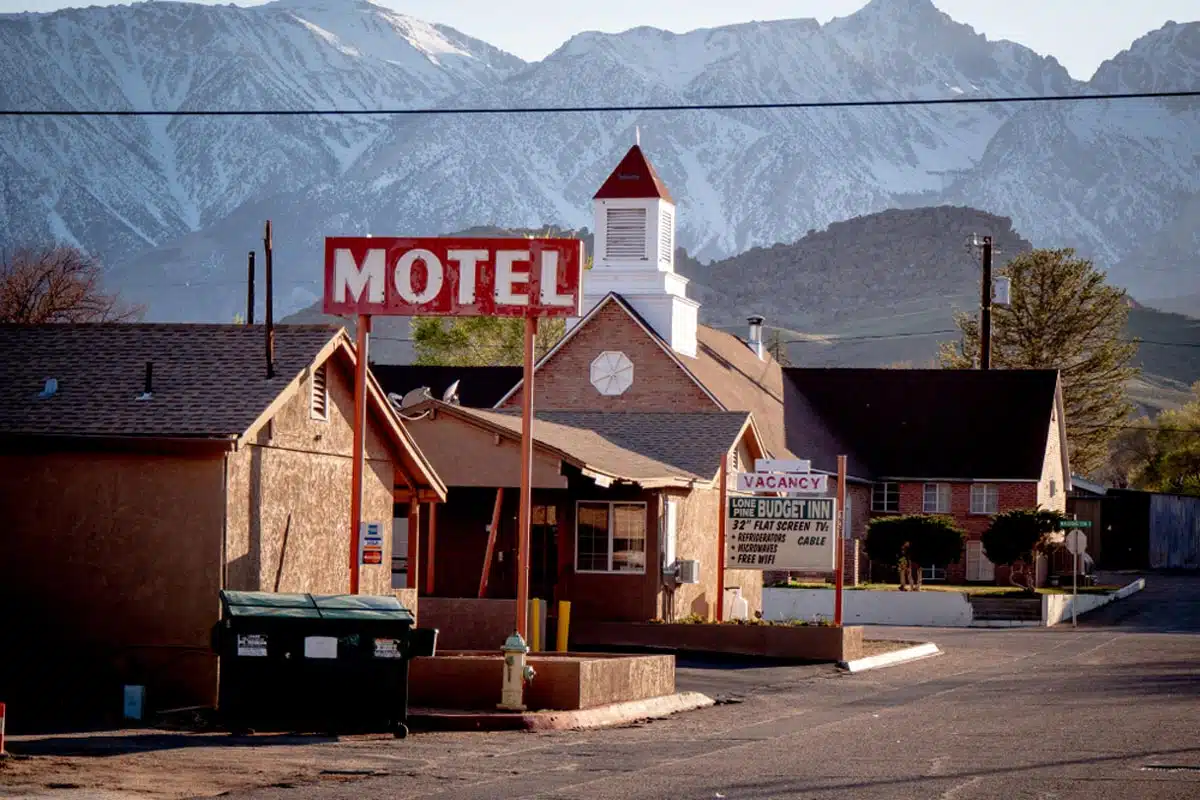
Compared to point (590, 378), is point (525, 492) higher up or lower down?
lower down

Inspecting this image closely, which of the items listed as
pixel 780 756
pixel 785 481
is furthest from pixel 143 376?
pixel 785 481

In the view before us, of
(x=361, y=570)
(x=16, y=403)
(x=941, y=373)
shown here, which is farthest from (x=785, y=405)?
(x=16, y=403)

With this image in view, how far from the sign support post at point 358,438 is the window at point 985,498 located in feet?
149

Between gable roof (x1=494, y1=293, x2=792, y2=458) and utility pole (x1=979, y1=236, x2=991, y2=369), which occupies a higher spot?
utility pole (x1=979, y1=236, x2=991, y2=369)

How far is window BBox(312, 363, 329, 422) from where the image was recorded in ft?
84.1

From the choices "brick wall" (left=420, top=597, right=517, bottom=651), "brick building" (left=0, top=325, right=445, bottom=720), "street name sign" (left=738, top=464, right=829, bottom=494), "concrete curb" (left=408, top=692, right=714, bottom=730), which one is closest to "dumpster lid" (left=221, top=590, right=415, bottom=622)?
"concrete curb" (left=408, top=692, right=714, bottom=730)

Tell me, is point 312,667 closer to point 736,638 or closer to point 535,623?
point 535,623

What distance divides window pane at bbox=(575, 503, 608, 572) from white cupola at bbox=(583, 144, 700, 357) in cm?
2290

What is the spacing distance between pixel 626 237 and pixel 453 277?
36.1m

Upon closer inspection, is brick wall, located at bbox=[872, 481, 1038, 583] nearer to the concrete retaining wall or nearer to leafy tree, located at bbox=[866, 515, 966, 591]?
leafy tree, located at bbox=[866, 515, 966, 591]

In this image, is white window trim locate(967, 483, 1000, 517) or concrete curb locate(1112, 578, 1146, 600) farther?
white window trim locate(967, 483, 1000, 517)

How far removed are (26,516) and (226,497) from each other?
2.44m

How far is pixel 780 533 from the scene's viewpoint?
1459 inches

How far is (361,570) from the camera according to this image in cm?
2716
